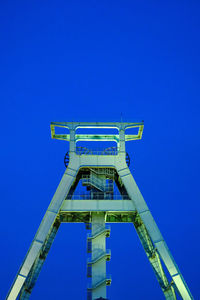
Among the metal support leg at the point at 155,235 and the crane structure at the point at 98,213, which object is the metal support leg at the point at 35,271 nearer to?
the crane structure at the point at 98,213

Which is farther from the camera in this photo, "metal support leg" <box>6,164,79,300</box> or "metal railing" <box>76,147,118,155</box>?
"metal railing" <box>76,147,118,155</box>

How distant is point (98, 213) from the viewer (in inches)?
1430

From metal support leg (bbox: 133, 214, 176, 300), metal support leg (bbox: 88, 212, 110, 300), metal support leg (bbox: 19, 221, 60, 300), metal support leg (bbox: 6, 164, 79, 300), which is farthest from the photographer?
metal support leg (bbox: 133, 214, 176, 300)

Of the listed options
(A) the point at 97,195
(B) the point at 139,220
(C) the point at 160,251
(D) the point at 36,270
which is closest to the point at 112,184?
(A) the point at 97,195

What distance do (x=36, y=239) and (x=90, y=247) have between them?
456cm

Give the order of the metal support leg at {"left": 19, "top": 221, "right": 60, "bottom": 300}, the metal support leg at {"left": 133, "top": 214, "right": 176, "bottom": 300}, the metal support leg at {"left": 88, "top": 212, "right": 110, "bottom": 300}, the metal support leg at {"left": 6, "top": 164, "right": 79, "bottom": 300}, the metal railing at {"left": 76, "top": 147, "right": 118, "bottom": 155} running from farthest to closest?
the metal railing at {"left": 76, "top": 147, "right": 118, "bottom": 155}
the metal support leg at {"left": 133, "top": 214, "right": 176, "bottom": 300}
the metal support leg at {"left": 19, "top": 221, "right": 60, "bottom": 300}
the metal support leg at {"left": 88, "top": 212, "right": 110, "bottom": 300}
the metal support leg at {"left": 6, "top": 164, "right": 79, "bottom": 300}

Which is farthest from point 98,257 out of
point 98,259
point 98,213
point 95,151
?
point 95,151

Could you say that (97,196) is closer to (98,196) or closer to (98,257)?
(98,196)

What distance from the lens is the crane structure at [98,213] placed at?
1320 inches

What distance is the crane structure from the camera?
33531 millimetres

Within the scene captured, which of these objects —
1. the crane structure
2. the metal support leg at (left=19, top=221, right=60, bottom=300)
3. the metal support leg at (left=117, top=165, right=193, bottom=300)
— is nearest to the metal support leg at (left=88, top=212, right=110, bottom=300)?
the crane structure

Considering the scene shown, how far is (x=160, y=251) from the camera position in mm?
33875

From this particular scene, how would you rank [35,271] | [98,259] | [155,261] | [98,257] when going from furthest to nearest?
[155,261] → [35,271] → [98,257] → [98,259]

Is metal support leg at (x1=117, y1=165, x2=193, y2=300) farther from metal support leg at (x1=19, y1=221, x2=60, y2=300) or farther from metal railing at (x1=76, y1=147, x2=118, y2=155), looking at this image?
metal support leg at (x1=19, y1=221, x2=60, y2=300)
